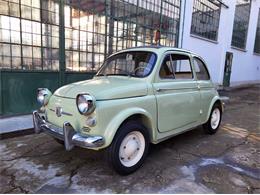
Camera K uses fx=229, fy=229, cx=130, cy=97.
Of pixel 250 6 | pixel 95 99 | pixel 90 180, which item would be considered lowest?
pixel 90 180

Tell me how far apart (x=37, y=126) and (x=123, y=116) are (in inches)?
57.8

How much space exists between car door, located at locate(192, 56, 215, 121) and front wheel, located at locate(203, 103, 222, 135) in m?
0.35

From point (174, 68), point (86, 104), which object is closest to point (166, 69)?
point (174, 68)

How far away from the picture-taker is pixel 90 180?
3033 millimetres

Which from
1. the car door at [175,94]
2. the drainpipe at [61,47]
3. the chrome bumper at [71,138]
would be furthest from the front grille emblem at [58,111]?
the drainpipe at [61,47]

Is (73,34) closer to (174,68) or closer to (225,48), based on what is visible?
(174,68)

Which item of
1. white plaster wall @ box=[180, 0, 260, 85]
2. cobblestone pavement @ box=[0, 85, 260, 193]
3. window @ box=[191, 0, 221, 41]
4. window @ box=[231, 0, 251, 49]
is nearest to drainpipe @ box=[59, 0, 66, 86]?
cobblestone pavement @ box=[0, 85, 260, 193]

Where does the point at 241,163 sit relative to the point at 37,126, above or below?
below

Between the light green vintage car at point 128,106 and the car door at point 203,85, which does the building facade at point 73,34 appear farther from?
the car door at point 203,85

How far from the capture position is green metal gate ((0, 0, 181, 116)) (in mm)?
5562

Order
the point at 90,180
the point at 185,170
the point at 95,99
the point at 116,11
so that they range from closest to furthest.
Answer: the point at 95,99 < the point at 90,180 < the point at 185,170 < the point at 116,11

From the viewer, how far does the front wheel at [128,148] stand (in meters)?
2.96

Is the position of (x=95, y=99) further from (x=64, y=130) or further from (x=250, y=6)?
(x=250, y=6)

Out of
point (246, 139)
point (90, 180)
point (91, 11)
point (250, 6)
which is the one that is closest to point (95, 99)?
point (90, 180)
